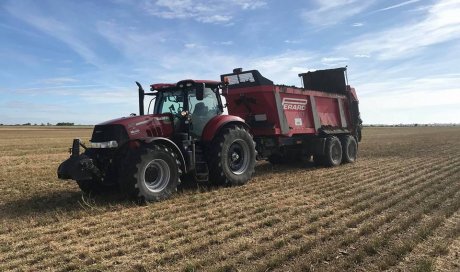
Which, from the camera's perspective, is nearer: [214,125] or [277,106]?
[214,125]

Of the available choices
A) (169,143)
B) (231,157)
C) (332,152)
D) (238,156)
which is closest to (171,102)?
(169,143)

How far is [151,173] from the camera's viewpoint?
311 inches

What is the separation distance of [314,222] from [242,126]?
163 inches

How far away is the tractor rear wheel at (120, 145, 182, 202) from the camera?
7.40 m

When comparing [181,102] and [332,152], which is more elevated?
[181,102]

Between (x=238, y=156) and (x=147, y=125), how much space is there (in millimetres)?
2424

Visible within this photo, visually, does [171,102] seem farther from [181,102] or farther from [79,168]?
[79,168]

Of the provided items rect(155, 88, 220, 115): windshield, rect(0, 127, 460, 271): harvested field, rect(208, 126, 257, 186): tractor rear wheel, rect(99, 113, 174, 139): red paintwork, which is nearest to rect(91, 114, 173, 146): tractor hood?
rect(99, 113, 174, 139): red paintwork

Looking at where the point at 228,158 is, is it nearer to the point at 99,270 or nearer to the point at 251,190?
the point at 251,190

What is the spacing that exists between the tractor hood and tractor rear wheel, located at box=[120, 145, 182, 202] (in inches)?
22.5

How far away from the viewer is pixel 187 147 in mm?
8680

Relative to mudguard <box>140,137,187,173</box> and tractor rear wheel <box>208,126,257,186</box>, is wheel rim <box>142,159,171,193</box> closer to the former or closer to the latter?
mudguard <box>140,137,187,173</box>

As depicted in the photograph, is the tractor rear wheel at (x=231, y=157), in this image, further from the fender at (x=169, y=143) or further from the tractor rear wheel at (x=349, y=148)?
the tractor rear wheel at (x=349, y=148)

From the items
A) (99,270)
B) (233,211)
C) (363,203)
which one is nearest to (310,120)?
(363,203)
